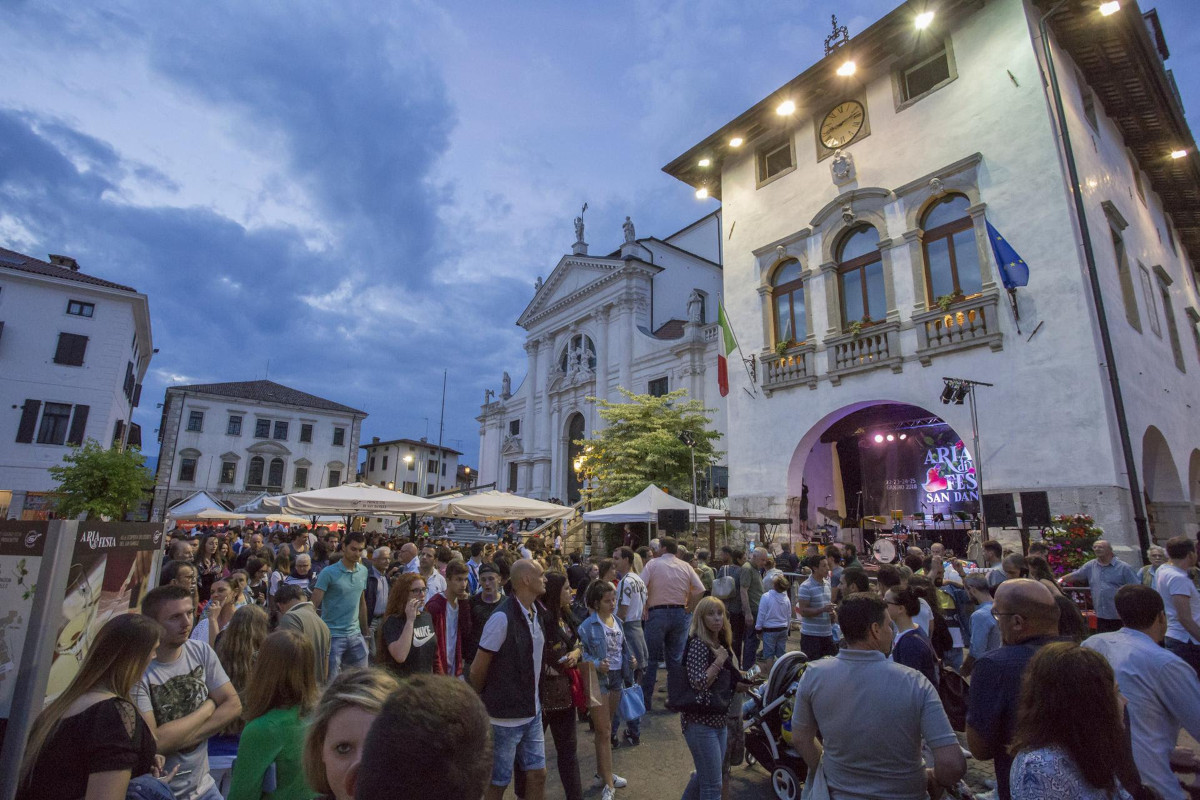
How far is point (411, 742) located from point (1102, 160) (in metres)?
20.9

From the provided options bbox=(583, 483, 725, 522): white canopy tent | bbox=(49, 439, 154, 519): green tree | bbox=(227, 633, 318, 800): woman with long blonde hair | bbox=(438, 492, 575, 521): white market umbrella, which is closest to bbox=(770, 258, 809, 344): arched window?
bbox=(583, 483, 725, 522): white canopy tent

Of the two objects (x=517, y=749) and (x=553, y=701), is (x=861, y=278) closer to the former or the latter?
(x=553, y=701)

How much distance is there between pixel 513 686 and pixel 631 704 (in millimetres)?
2461

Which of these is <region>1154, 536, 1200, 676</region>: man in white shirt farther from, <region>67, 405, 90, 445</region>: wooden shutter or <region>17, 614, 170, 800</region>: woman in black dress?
<region>67, 405, 90, 445</region>: wooden shutter

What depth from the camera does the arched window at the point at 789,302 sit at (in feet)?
56.6

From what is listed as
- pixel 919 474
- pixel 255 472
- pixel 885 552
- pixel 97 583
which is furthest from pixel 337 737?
pixel 255 472

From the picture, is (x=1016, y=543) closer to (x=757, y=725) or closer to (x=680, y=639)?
(x=680, y=639)

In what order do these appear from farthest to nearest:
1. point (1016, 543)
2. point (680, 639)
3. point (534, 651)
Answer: point (1016, 543) < point (680, 639) < point (534, 651)

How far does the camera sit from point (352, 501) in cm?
1381

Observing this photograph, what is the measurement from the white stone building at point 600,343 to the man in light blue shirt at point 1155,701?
25.8m

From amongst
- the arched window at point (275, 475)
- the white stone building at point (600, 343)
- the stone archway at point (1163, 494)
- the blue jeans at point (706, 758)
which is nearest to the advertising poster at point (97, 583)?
the blue jeans at point (706, 758)

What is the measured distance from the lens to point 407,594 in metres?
4.99

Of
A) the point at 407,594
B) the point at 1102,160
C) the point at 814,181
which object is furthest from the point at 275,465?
the point at 1102,160

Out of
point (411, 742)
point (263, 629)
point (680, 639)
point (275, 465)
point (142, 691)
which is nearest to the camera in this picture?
point (411, 742)
